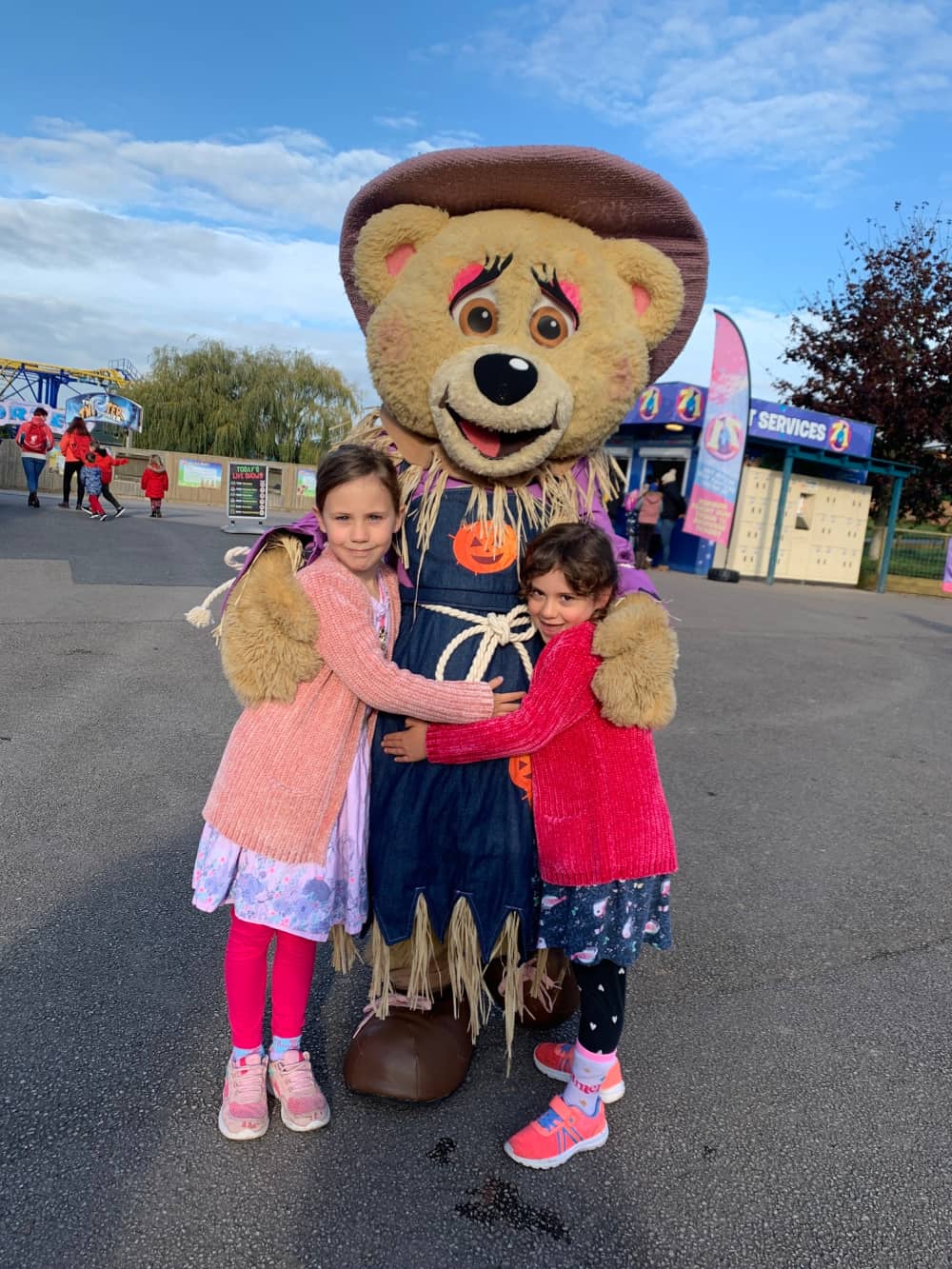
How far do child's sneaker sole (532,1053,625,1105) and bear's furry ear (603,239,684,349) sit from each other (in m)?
1.83

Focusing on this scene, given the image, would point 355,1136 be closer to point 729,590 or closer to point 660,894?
point 660,894

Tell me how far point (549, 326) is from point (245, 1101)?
A: 189cm

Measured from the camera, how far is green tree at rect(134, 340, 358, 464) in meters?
34.6

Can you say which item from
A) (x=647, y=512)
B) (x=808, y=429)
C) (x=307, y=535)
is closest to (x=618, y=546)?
(x=307, y=535)

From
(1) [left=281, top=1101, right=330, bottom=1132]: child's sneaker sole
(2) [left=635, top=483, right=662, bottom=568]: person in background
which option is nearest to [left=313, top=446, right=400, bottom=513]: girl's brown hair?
(1) [left=281, top=1101, right=330, bottom=1132]: child's sneaker sole

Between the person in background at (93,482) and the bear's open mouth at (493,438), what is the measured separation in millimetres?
14493

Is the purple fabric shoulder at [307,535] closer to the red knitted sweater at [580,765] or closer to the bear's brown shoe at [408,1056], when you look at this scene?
the red knitted sweater at [580,765]

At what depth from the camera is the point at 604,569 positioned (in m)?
1.88

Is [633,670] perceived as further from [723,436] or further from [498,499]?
[723,436]

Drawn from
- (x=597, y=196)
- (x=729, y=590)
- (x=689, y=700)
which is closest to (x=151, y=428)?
(x=729, y=590)

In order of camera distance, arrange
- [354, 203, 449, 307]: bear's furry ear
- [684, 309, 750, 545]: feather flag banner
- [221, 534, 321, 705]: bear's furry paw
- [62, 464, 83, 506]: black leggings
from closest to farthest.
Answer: [221, 534, 321, 705]: bear's furry paw
[354, 203, 449, 307]: bear's furry ear
[684, 309, 750, 545]: feather flag banner
[62, 464, 83, 506]: black leggings

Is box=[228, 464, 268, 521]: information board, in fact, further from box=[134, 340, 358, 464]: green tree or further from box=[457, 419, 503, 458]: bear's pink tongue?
box=[134, 340, 358, 464]: green tree

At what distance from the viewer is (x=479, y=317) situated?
2059 millimetres

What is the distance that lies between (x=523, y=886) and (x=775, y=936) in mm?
1438
